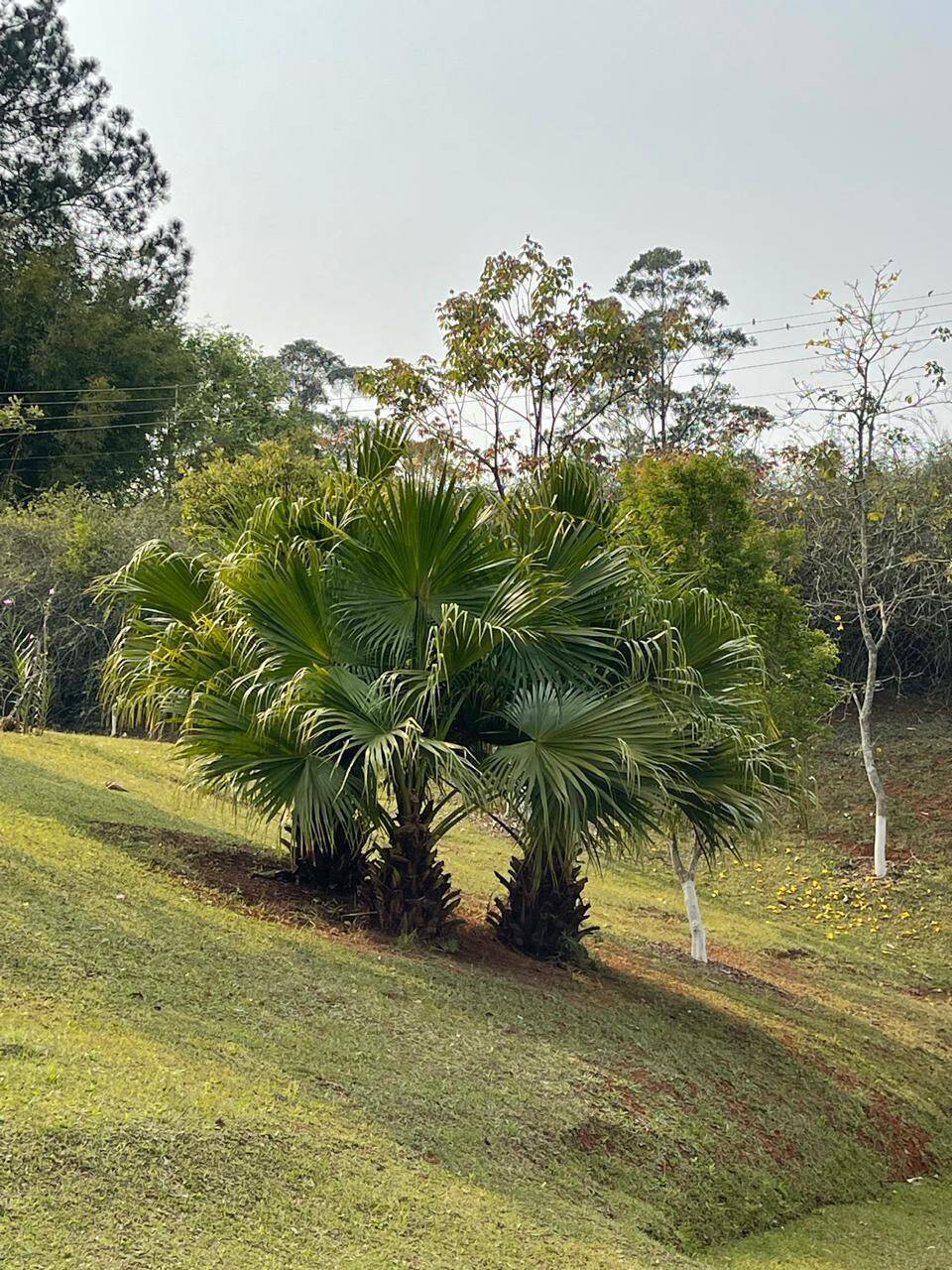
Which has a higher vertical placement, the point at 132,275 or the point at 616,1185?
the point at 132,275

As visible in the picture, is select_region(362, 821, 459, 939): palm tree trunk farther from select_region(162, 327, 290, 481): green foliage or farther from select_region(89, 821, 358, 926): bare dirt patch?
select_region(162, 327, 290, 481): green foliage

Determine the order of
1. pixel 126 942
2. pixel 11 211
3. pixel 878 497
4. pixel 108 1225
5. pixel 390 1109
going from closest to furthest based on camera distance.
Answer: pixel 108 1225, pixel 390 1109, pixel 126 942, pixel 878 497, pixel 11 211

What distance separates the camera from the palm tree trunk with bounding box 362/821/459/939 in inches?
344

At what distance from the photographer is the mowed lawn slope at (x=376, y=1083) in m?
4.57

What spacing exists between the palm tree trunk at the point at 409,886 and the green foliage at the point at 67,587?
12762 mm

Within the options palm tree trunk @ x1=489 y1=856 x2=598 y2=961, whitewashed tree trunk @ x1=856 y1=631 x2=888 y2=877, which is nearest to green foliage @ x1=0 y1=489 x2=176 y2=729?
whitewashed tree trunk @ x1=856 y1=631 x2=888 y2=877

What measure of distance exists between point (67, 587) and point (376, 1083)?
16.6m

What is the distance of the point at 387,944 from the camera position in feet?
27.9

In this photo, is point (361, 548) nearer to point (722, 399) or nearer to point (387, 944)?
point (387, 944)

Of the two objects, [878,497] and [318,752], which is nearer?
[318,752]

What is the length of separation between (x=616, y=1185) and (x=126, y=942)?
9.55 ft

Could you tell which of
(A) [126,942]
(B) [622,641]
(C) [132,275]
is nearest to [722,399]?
(C) [132,275]

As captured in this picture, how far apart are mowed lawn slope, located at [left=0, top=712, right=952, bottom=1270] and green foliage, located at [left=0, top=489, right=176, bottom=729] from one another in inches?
369

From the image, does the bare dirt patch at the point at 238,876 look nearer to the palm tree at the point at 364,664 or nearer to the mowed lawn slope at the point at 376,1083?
the mowed lawn slope at the point at 376,1083
